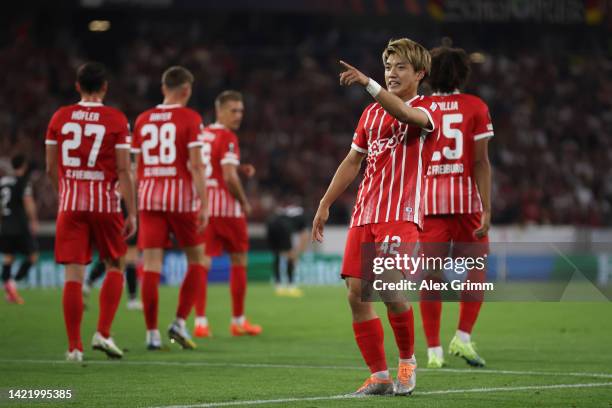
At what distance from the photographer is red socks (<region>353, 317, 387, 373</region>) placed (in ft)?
22.3

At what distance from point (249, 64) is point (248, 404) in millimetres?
24749

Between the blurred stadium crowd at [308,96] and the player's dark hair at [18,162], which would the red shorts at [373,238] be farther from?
the blurred stadium crowd at [308,96]

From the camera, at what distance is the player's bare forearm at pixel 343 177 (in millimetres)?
6766

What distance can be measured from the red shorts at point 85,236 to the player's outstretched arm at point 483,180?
3.01 m

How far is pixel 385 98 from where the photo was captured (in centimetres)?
630

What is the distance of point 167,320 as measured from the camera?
557 inches

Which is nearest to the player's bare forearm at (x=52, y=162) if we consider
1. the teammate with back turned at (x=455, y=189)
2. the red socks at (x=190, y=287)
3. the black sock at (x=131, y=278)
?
the red socks at (x=190, y=287)

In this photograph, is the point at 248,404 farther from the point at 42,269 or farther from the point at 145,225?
the point at 42,269

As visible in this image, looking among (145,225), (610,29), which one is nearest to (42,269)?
(145,225)

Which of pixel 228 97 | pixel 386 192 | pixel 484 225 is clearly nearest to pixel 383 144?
pixel 386 192

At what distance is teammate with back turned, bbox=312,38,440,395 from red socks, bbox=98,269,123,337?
10.4 feet

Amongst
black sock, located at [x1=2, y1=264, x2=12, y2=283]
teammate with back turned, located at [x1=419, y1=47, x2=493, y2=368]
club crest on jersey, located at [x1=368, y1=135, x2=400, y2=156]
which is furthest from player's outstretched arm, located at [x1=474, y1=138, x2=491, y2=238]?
black sock, located at [x1=2, y1=264, x2=12, y2=283]

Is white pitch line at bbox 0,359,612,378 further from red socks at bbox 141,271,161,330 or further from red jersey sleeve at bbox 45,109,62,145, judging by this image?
red jersey sleeve at bbox 45,109,62,145

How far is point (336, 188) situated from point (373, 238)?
38 cm
